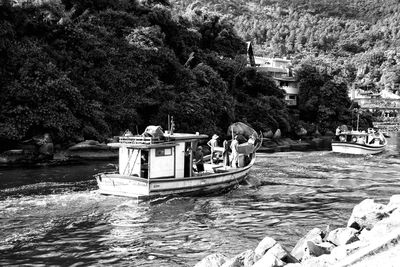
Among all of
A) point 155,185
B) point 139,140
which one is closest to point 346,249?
point 155,185

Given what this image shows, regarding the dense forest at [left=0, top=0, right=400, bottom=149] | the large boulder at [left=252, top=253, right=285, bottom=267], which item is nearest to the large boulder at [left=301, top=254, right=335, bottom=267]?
the large boulder at [left=252, top=253, right=285, bottom=267]

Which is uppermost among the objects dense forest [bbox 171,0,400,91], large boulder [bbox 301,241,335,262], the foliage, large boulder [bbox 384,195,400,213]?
dense forest [bbox 171,0,400,91]

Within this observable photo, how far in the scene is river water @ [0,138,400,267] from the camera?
12820mm

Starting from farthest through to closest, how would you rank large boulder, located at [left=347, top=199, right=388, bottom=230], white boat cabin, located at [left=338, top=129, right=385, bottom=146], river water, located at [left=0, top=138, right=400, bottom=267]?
white boat cabin, located at [left=338, top=129, right=385, bottom=146]
river water, located at [left=0, top=138, right=400, bottom=267]
large boulder, located at [left=347, top=199, right=388, bottom=230]

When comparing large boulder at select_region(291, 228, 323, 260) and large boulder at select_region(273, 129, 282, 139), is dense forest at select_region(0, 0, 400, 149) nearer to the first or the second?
large boulder at select_region(273, 129, 282, 139)

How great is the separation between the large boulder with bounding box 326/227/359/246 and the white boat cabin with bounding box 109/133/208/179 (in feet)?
33.2

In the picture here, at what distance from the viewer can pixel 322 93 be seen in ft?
225

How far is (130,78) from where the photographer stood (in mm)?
41406

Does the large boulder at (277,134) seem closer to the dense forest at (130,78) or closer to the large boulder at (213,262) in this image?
the dense forest at (130,78)

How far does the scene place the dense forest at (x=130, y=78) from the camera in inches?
1353

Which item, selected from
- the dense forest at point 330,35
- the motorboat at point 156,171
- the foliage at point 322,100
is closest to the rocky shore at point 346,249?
the motorboat at point 156,171

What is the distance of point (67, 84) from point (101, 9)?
49.6 ft

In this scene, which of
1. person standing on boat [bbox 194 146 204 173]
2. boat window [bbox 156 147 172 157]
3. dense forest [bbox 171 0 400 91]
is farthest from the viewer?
dense forest [bbox 171 0 400 91]

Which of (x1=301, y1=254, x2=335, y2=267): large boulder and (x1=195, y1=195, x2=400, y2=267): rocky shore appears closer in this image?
(x1=195, y1=195, x2=400, y2=267): rocky shore
